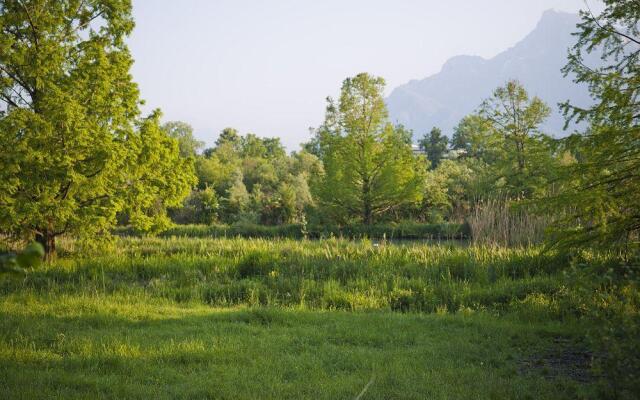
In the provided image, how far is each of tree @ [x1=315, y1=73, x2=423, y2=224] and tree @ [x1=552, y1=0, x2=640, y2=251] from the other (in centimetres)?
1328

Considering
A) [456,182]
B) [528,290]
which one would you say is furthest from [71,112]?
[456,182]

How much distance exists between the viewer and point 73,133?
11.2m

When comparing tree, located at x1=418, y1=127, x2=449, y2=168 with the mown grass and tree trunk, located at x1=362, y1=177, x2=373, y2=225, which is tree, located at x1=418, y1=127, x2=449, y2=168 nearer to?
tree trunk, located at x1=362, y1=177, x2=373, y2=225

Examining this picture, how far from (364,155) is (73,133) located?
1240 cm

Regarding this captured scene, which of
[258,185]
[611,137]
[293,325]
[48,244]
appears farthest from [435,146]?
[293,325]

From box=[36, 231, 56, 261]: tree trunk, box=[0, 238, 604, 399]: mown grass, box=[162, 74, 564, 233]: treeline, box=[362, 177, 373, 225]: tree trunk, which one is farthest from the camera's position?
box=[362, 177, 373, 225]: tree trunk

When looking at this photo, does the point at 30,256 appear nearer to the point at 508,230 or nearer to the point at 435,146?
the point at 508,230

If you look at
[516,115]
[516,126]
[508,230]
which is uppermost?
[516,115]

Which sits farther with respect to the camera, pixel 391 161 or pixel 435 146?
pixel 435 146

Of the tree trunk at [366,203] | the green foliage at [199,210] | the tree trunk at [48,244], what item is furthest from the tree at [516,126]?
the tree trunk at [48,244]

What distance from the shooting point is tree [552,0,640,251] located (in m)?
6.67

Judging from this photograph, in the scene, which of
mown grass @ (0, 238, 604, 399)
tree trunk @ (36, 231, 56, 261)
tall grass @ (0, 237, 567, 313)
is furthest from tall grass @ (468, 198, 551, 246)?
tree trunk @ (36, 231, 56, 261)

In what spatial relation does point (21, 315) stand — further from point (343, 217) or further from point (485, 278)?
point (343, 217)

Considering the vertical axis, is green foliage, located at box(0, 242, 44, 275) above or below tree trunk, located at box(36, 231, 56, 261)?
above
